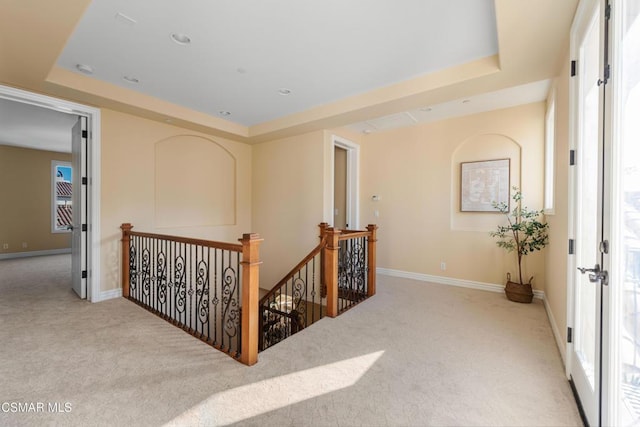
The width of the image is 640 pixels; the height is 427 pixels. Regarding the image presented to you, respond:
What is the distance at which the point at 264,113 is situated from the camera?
14.9 ft

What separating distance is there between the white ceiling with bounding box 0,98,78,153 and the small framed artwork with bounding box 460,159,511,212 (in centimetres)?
650

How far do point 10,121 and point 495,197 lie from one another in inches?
338

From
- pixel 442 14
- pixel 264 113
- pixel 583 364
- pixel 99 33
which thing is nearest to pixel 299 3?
pixel 442 14

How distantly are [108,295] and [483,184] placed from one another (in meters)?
5.86

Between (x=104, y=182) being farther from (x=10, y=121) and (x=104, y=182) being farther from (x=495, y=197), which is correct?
(x=495, y=197)

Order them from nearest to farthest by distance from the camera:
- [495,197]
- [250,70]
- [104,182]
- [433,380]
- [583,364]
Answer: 1. [583,364]
2. [433,380]
3. [250,70]
4. [104,182]
5. [495,197]

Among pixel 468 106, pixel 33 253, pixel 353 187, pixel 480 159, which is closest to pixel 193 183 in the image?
pixel 353 187

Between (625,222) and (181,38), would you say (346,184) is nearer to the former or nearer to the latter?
(181,38)

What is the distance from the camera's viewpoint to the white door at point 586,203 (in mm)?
1592

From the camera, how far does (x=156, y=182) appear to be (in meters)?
4.44

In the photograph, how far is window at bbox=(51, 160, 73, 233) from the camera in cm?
743

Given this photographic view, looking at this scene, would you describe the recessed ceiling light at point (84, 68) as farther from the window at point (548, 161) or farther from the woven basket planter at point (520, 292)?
the woven basket planter at point (520, 292)

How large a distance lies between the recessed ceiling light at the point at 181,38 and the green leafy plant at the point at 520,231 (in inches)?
178

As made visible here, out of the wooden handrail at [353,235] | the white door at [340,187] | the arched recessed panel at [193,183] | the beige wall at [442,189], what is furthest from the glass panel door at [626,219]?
the arched recessed panel at [193,183]
